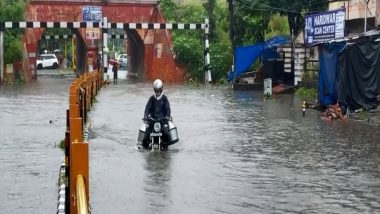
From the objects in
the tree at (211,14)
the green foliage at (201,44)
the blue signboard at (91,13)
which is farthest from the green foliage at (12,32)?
the tree at (211,14)

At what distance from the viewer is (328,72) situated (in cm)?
2086

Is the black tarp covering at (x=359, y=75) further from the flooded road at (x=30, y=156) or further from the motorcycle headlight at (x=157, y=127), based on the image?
the motorcycle headlight at (x=157, y=127)

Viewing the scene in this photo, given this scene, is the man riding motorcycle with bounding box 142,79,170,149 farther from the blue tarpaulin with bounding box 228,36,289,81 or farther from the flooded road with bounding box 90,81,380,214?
the blue tarpaulin with bounding box 228,36,289,81

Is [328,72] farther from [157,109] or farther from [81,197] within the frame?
[81,197]

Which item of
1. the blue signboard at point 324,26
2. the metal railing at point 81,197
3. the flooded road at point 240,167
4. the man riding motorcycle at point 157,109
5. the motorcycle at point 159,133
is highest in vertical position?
the blue signboard at point 324,26

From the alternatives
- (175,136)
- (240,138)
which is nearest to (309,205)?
(175,136)

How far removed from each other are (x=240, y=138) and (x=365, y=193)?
5.82 meters

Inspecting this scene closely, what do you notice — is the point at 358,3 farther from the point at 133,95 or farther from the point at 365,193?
the point at 365,193

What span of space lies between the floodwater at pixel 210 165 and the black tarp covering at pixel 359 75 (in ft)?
3.70

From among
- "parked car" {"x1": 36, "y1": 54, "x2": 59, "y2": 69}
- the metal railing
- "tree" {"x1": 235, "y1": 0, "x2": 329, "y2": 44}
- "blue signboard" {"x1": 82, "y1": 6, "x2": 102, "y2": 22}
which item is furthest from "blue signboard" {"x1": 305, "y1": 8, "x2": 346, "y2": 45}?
"parked car" {"x1": 36, "y1": 54, "x2": 59, "y2": 69}

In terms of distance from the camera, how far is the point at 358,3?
25031 mm

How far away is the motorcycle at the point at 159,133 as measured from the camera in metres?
12.4

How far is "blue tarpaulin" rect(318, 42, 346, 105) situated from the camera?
20.2 meters

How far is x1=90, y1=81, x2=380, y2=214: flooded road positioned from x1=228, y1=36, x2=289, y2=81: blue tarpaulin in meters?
13.7
